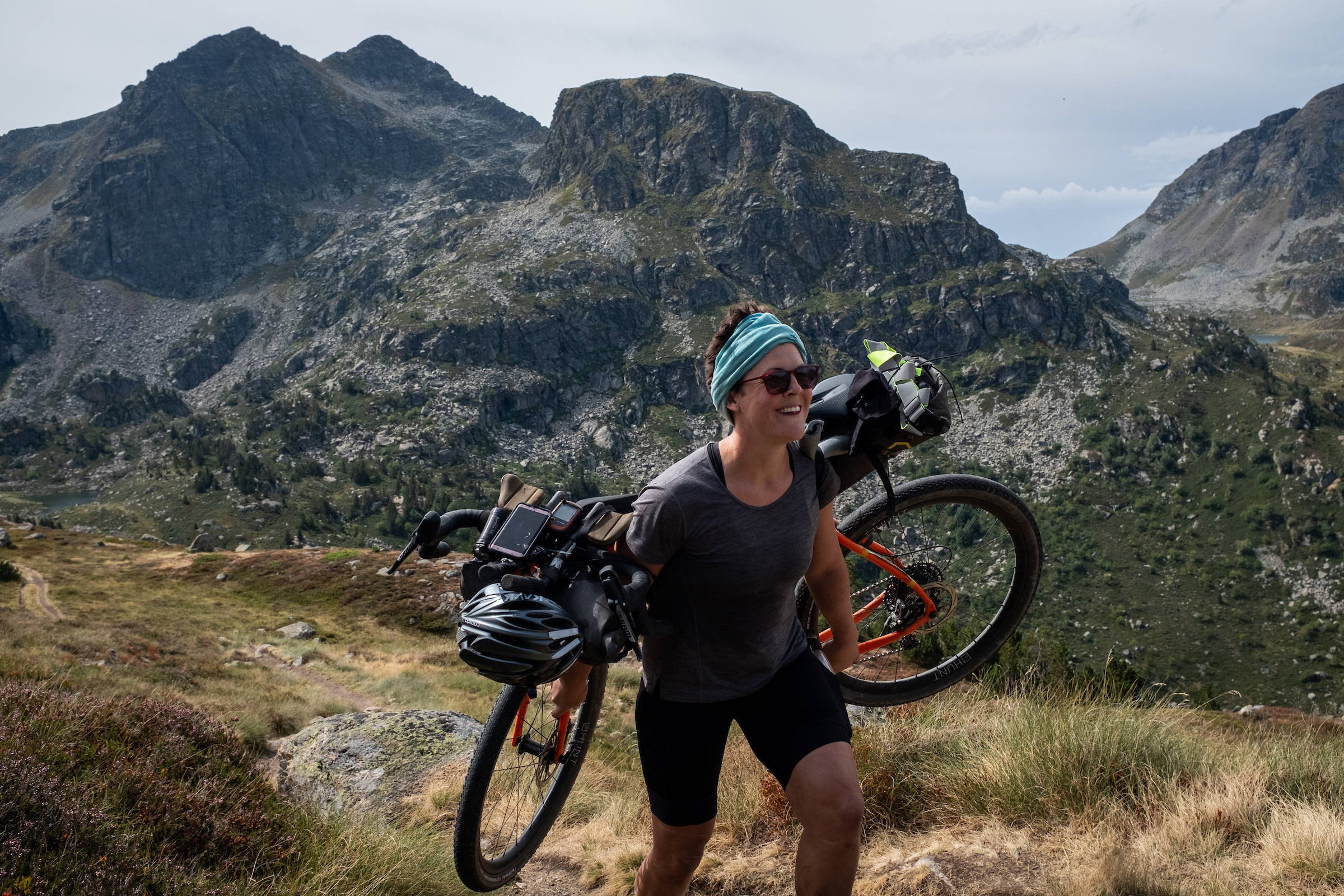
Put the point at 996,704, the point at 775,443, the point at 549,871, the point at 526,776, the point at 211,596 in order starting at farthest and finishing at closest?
the point at 211,596, the point at 996,704, the point at 549,871, the point at 526,776, the point at 775,443

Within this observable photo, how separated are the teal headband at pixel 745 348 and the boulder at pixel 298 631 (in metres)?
28.6

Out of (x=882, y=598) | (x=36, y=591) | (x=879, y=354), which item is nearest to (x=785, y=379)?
(x=879, y=354)

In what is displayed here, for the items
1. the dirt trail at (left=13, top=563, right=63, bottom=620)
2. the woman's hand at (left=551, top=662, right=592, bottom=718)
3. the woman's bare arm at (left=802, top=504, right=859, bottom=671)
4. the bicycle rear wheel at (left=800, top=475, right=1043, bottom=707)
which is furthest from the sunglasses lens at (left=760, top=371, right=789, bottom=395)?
the dirt trail at (left=13, top=563, right=63, bottom=620)

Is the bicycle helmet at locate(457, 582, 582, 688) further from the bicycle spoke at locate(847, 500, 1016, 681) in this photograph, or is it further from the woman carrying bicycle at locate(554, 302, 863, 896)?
the bicycle spoke at locate(847, 500, 1016, 681)

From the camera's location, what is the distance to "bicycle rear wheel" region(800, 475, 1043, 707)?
541 cm

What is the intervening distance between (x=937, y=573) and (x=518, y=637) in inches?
156

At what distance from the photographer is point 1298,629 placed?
15288 cm

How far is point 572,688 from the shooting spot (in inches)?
156

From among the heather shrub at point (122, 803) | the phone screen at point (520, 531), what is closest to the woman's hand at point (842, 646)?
the phone screen at point (520, 531)

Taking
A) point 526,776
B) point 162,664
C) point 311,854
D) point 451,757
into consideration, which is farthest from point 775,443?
point 162,664

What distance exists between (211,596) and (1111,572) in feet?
631

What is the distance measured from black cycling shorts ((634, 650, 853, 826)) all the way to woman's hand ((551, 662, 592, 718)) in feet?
1.60

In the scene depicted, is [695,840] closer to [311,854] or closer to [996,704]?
[311,854]

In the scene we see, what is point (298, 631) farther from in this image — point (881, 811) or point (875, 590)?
point (881, 811)
